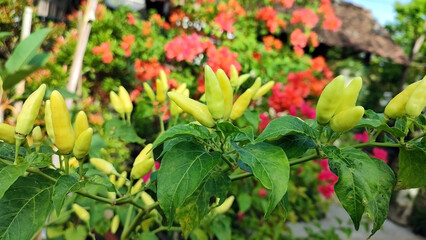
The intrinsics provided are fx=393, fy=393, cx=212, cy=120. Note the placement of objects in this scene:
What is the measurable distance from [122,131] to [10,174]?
740mm

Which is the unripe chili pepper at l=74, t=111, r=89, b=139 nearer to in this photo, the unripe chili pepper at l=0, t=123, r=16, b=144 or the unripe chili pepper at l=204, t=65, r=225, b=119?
the unripe chili pepper at l=0, t=123, r=16, b=144

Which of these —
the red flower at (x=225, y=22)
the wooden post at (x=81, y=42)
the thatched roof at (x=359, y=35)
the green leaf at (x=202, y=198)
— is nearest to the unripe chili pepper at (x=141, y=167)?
the green leaf at (x=202, y=198)

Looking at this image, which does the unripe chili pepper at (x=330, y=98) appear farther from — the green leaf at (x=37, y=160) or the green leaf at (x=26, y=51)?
the green leaf at (x=26, y=51)

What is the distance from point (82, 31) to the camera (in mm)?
2045

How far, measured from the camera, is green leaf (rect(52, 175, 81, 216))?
2.11 ft

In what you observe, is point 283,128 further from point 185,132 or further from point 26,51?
point 26,51

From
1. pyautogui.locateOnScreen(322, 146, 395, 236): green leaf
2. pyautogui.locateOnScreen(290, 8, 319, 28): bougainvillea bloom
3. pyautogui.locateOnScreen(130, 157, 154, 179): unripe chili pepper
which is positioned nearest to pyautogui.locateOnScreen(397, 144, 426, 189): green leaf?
pyautogui.locateOnScreen(322, 146, 395, 236): green leaf

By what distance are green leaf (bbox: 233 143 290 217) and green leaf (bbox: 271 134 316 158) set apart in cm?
8

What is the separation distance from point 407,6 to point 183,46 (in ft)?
27.5

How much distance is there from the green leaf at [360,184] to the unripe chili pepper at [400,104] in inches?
5.5

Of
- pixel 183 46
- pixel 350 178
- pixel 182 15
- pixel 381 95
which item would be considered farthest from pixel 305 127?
pixel 381 95

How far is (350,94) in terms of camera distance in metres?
0.74

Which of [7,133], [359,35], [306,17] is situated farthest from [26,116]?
[359,35]

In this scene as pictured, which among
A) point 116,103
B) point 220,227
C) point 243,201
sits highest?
point 116,103
